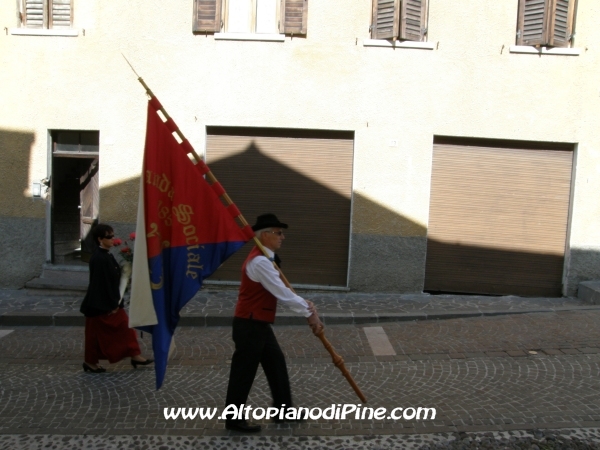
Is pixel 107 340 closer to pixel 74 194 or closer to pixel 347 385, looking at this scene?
pixel 347 385

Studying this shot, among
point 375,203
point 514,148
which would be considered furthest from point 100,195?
point 514,148

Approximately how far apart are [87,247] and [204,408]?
6.36 m

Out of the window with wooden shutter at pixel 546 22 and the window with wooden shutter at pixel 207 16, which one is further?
the window with wooden shutter at pixel 207 16

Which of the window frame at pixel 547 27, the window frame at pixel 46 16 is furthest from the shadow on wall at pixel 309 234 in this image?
the window frame at pixel 547 27

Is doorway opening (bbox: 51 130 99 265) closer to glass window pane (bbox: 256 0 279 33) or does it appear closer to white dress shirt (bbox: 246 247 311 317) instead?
glass window pane (bbox: 256 0 279 33)

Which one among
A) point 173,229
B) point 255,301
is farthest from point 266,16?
point 255,301

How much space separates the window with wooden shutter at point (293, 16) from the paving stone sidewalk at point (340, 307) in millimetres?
4633

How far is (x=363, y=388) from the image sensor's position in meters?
5.26

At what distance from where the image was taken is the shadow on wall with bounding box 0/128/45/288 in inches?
377

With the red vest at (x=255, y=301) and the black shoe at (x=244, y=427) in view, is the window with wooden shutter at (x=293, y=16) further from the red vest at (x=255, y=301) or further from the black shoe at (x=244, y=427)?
the black shoe at (x=244, y=427)

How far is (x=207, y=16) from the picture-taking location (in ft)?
30.3

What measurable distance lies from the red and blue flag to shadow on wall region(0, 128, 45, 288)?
21.0ft

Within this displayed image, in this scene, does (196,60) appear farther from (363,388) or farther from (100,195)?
(363,388)

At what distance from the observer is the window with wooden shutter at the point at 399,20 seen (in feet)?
29.6
